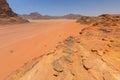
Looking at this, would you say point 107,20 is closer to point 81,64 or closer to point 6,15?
point 81,64

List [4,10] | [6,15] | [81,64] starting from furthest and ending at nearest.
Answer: [4,10] < [6,15] < [81,64]

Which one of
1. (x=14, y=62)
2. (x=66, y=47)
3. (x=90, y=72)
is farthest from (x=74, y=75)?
(x=14, y=62)

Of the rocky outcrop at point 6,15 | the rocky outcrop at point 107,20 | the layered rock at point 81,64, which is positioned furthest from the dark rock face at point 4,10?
the layered rock at point 81,64

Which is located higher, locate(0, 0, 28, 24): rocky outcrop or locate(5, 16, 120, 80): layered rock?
locate(5, 16, 120, 80): layered rock

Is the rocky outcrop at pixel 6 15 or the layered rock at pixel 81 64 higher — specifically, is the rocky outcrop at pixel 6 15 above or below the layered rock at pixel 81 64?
below

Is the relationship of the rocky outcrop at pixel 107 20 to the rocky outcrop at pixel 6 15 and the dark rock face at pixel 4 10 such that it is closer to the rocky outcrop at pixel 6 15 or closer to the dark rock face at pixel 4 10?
the rocky outcrop at pixel 6 15

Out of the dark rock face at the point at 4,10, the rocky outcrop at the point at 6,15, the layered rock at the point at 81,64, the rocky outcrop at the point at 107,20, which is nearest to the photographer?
the layered rock at the point at 81,64

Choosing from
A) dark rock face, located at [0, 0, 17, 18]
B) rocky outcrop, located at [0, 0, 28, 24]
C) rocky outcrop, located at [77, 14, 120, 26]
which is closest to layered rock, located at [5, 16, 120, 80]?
rocky outcrop, located at [77, 14, 120, 26]

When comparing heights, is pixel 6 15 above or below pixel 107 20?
below

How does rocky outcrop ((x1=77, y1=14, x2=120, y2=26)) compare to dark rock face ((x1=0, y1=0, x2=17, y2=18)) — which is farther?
dark rock face ((x1=0, y1=0, x2=17, y2=18))

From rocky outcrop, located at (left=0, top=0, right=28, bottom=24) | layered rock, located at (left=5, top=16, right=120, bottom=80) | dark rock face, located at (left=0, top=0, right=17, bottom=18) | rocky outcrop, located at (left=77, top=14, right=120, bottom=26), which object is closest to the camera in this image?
layered rock, located at (left=5, top=16, right=120, bottom=80)

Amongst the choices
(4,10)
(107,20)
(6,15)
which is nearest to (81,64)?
(107,20)

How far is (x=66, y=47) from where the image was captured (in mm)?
7242

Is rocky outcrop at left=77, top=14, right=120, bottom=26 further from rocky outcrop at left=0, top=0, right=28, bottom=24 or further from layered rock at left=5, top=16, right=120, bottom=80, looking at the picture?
rocky outcrop at left=0, top=0, right=28, bottom=24
